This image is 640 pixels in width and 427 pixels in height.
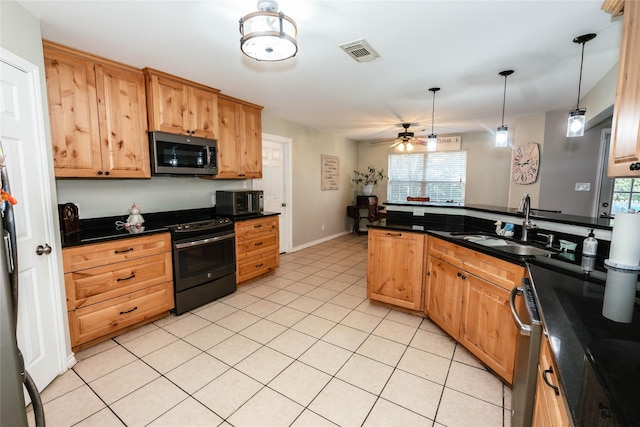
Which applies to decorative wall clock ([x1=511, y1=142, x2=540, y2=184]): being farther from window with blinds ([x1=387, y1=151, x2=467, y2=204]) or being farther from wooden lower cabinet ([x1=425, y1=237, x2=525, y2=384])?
wooden lower cabinet ([x1=425, y1=237, x2=525, y2=384])

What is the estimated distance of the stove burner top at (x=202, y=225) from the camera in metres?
2.76

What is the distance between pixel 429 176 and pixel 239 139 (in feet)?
15.2

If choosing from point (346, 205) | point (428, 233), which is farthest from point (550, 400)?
point (346, 205)

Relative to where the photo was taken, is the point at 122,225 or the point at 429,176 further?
the point at 429,176

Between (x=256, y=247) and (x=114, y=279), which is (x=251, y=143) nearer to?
(x=256, y=247)

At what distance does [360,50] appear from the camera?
225 centimetres

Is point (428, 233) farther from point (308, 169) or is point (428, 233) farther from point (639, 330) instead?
point (308, 169)

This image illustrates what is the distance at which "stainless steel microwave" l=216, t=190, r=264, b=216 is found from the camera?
11.5 feet

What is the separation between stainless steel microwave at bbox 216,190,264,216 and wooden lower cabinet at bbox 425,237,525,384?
2.28 m

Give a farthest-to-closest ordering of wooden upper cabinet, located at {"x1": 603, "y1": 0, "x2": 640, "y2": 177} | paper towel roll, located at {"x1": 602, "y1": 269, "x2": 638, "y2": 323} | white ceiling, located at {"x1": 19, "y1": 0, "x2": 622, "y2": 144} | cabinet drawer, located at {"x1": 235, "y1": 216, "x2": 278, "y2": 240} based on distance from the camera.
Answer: cabinet drawer, located at {"x1": 235, "y1": 216, "x2": 278, "y2": 240} < white ceiling, located at {"x1": 19, "y1": 0, "x2": 622, "y2": 144} < wooden upper cabinet, located at {"x1": 603, "y1": 0, "x2": 640, "y2": 177} < paper towel roll, located at {"x1": 602, "y1": 269, "x2": 638, "y2": 323}

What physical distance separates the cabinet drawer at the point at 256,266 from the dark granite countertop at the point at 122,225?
572 mm

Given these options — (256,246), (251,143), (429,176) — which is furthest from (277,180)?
(429,176)

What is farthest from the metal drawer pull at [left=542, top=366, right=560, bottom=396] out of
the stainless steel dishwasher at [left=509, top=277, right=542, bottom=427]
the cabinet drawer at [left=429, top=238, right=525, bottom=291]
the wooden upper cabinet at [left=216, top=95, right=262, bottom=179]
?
the wooden upper cabinet at [left=216, top=95, right=262, bottom=179]

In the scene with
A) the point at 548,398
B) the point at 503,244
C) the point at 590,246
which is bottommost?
the point at 548,398
